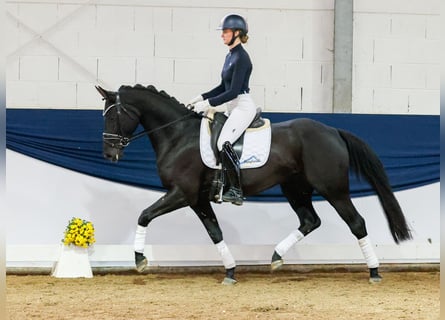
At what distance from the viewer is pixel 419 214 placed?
6285 millimetres

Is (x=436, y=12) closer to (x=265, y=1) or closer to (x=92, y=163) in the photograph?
(x=265, y=1)

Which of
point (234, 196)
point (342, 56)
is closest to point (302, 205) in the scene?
point (234, 196)

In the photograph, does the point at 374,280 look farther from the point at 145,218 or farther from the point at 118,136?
the point at 118,136

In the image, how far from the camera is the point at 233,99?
16.8 feet

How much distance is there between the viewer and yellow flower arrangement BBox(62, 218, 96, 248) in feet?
18.2

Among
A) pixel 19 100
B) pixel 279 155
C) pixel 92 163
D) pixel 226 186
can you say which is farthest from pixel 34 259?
pixel 279 155

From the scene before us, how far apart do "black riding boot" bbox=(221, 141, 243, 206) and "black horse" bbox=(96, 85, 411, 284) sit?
0.09 metres

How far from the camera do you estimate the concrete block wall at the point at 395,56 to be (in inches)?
254

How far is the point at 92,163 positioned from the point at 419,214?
3326 mm

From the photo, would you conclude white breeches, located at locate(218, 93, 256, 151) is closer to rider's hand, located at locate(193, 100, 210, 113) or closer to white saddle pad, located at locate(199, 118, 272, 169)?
white saddle pad, located at locate(199, 118, 272, 169)

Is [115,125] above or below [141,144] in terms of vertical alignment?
above

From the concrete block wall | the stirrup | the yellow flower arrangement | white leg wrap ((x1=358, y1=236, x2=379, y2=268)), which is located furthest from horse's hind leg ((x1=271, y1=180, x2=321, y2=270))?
the yellow flower arrangement

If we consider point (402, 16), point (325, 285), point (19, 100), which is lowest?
point (325, 285)

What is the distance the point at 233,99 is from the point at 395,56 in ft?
7.59
